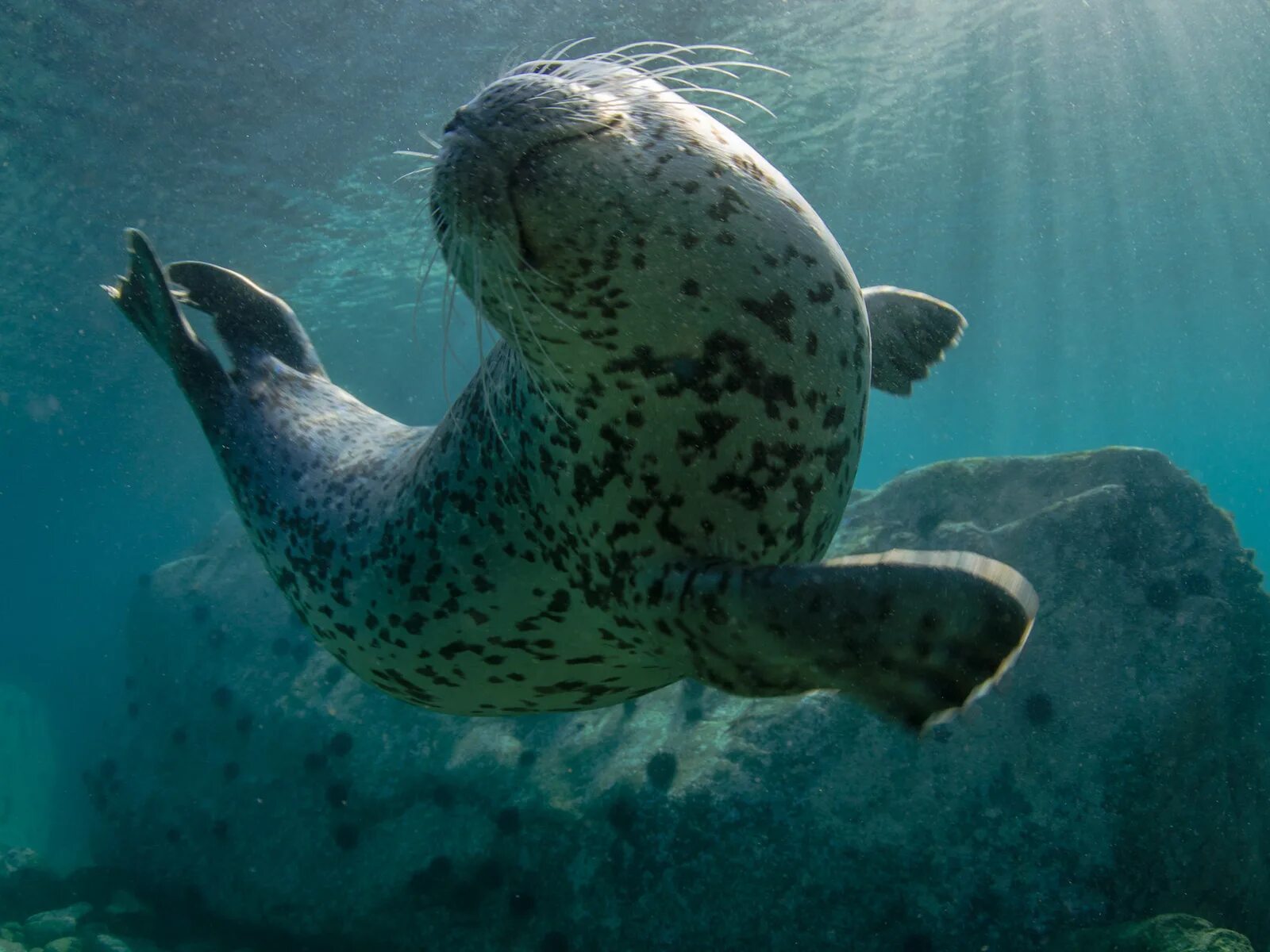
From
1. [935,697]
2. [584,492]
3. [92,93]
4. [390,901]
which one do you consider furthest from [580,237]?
[92,93]

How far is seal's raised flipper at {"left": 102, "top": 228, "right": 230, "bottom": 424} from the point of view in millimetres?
3633

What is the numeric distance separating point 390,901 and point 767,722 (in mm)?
4794

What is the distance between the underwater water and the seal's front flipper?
3.56 feet

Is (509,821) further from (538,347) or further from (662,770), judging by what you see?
(538,347)

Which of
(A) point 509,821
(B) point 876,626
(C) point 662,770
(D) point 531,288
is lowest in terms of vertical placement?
(A) point 509,821

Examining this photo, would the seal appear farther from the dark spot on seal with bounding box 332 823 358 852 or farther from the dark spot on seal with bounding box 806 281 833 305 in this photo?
the dark spot on seal with bounding box 332 823 358 852

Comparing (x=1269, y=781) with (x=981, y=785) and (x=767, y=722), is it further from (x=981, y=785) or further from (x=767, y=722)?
(x=767, y=722)

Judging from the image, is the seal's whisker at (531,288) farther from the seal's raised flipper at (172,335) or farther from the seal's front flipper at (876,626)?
the seal's raised flipper at (172,335)

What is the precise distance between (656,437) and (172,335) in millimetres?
2995

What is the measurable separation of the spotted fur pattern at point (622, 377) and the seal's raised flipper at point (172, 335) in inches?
75.4

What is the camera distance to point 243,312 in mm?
4223

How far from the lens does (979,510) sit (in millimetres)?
8289

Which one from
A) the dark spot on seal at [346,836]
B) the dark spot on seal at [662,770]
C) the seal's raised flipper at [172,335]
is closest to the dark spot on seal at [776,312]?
the seal's raised flipper at [172,335]

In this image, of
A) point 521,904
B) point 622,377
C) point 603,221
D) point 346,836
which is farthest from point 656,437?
point 346,836
